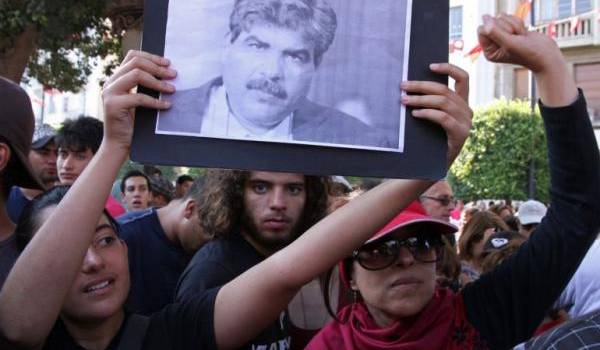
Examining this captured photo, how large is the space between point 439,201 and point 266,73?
3.54 metres

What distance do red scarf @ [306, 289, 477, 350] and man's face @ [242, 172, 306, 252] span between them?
573 millimetres

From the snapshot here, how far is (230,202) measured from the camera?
9.04 ft

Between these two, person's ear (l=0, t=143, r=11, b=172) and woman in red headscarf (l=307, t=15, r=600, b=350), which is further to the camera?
person's ear (l=0, t=143, r=11, b=172)

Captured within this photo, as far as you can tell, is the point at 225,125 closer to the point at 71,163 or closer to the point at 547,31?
the point at 71,163

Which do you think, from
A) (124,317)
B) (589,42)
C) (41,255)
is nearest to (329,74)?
(41,255)

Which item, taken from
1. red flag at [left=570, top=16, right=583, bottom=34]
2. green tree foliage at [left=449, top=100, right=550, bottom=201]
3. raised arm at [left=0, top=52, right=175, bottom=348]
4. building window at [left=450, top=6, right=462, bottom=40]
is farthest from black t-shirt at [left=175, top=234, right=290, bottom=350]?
building window at [left=450, top=6, right=462, bottom=40]

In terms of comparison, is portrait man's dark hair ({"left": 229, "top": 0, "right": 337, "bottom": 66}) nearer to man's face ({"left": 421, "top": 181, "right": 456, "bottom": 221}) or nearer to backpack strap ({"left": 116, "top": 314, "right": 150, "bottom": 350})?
backpack strap ({"left": 116, "top": 314, "right": 150, "bottom": 350})

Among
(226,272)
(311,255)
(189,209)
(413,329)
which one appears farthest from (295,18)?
(189,209)

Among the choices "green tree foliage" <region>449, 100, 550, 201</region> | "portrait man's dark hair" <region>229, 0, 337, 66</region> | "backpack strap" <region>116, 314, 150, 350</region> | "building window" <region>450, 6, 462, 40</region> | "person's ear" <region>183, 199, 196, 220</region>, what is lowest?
"backpack strap" <region>116, 314, 150, 350</region>

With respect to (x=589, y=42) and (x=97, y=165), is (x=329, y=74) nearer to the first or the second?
(x=97, y=165)

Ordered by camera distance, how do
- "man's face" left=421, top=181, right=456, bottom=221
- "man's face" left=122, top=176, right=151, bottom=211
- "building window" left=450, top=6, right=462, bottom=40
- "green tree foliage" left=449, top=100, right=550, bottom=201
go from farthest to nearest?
1. "building window" left=450, top=6, right=462, bottom=40
2. "green tree foliage" left=449, top=100, right=550, bottom=201
3. "man's face" left=122, top=176, right=151, bottom=211
4. "man's face" left=421, top=181, right=456, bottom=221

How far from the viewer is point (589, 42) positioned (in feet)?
88.3

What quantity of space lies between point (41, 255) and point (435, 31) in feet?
3.25

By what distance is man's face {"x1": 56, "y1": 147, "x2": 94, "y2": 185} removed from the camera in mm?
4215
